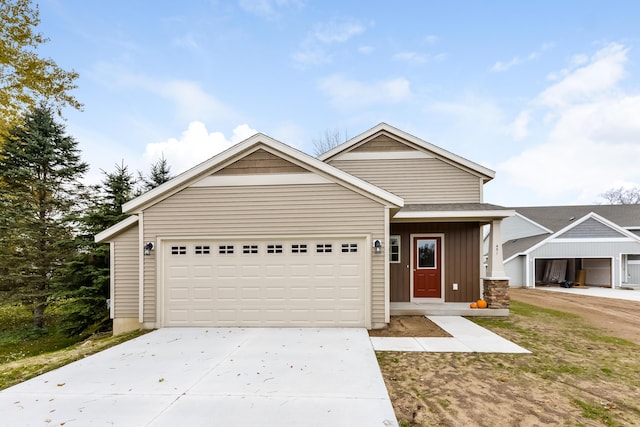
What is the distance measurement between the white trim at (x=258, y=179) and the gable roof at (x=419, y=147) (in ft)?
8.29

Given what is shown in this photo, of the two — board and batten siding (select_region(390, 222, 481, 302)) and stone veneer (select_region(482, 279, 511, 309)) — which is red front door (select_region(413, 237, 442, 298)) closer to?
board and batten siding (select_region(390, 222, 481, 302))

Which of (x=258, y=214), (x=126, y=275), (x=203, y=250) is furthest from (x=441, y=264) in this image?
(x=126, y=275)

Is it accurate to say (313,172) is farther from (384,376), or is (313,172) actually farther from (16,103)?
(16,103)

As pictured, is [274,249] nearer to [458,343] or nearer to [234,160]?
[234,160]

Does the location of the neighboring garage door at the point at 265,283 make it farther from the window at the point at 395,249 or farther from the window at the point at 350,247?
the window at the point at 395,249

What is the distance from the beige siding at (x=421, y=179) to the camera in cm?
945

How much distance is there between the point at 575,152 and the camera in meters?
22.3

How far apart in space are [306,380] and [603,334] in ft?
23.7

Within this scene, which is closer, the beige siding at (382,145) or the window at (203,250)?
the window at (203,250)

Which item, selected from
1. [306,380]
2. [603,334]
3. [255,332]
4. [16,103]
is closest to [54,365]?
[255,332]

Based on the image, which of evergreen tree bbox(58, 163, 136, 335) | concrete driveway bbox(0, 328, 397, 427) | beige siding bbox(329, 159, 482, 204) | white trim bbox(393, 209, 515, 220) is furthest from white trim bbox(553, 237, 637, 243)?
evergreen tree bbox(58, 163, 136, 335)

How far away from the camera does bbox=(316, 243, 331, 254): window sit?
22.7 ft

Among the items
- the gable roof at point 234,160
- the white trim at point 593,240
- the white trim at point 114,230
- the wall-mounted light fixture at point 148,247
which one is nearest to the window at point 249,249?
the gable roof at point 234,160

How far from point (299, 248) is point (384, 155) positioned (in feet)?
15.5
